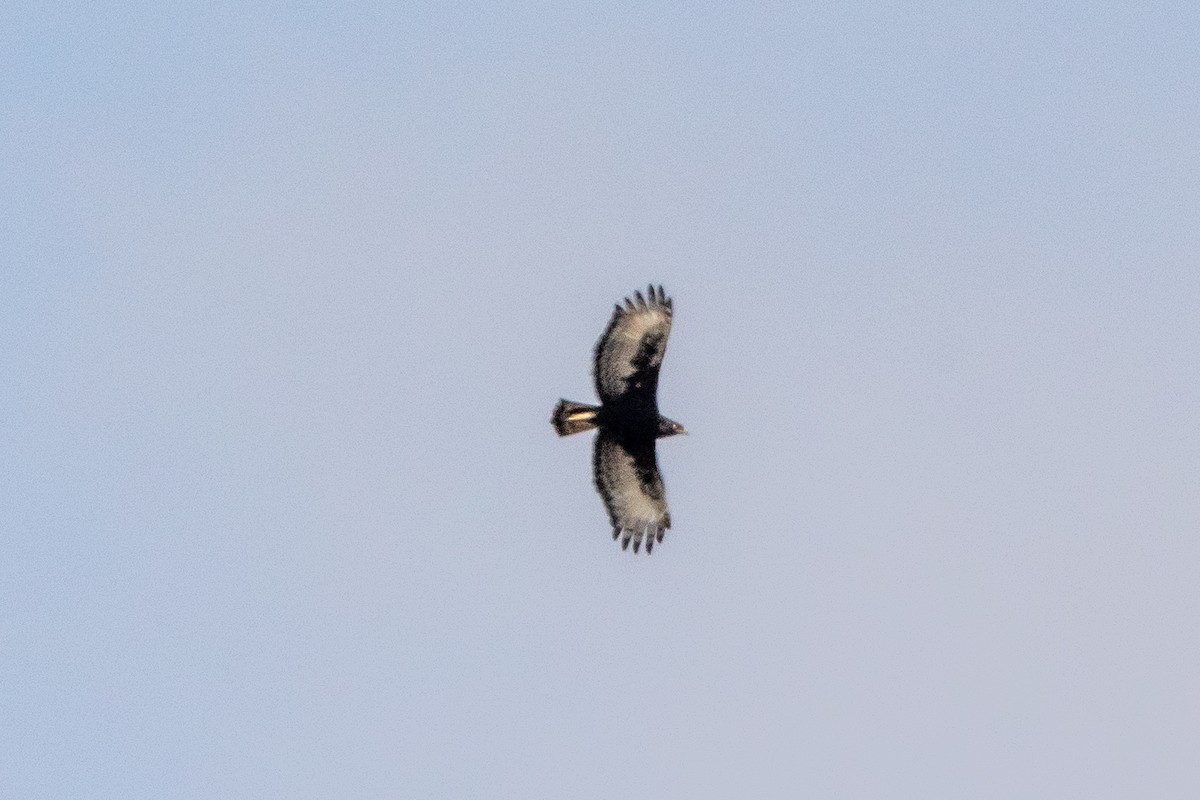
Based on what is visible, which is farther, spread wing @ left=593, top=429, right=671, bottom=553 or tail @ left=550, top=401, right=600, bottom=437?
spread wing @ left=593, top=429, right=671, bottom=553

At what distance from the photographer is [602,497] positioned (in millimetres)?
41906

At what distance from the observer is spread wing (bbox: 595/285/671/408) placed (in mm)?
40312

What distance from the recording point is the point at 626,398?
1599 inches

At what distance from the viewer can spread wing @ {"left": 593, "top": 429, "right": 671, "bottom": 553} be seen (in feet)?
136

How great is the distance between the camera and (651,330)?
40.3m

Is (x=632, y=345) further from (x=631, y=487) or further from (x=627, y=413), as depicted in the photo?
(x=631, y=487)

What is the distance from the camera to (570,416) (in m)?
40.5

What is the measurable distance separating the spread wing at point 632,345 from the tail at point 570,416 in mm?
281

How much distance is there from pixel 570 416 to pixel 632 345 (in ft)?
4.27

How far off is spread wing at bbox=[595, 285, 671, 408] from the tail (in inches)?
11.1

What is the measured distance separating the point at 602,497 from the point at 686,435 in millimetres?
1480

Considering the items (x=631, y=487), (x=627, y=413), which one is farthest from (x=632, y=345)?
(x=631, y=487)

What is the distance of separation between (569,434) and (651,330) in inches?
73.1

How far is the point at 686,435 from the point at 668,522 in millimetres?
1345
